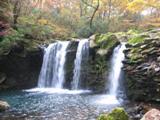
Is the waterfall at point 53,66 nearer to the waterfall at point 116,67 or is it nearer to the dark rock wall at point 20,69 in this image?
the dark rock wall at point 20,69

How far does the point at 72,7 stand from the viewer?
3806 cm

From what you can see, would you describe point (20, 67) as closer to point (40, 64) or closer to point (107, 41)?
point (40, 64)

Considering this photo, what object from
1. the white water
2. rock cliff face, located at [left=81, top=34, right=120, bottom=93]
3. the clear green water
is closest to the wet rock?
the clear green water

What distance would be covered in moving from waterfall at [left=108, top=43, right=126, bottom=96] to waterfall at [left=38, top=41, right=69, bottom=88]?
14.9ft

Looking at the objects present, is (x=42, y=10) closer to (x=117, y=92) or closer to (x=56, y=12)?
(x=56, y=12)

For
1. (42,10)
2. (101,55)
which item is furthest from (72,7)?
(101,55)

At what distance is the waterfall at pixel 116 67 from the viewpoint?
792 inches

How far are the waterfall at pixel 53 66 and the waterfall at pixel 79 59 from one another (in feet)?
3.78

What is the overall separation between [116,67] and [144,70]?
13.9ft

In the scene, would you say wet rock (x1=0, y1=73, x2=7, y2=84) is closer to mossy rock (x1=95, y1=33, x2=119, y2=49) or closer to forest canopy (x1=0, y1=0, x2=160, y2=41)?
forest canopy (x1=0, y1=0, x2=160, y2=41)

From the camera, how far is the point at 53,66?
24.3 metres

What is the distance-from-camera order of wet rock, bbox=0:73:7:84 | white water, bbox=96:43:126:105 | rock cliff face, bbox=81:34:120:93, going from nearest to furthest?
1. white water, bbox=96:43:126:105
2. rock cliff face, bbox=81:34:120:93
3. wet rock, bbox=0:73:7:84

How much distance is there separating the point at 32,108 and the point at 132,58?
6709 millimetres

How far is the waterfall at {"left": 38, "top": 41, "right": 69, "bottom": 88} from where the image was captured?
23734mm
